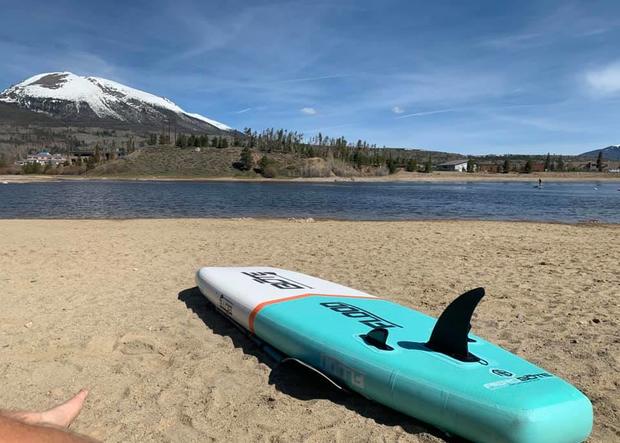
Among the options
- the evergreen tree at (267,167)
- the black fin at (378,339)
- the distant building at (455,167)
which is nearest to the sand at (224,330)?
the black fin at (378,339)

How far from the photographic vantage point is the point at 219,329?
5098mm

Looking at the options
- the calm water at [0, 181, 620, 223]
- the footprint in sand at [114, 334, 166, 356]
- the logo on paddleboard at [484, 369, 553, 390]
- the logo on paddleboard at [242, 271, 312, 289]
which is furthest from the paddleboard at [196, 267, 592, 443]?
the calm water at [0, 181, 620, 223]

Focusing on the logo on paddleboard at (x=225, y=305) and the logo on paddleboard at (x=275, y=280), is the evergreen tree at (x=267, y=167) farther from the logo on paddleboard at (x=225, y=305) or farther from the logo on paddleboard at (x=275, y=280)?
the logo on paddleboard at (x=225, y=305)

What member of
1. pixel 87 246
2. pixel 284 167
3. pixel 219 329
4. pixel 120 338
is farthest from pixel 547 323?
pixel 284 167

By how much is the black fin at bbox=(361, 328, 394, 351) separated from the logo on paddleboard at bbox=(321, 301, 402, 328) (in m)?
0.45

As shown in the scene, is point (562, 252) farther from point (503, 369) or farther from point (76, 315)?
point (76, 315)

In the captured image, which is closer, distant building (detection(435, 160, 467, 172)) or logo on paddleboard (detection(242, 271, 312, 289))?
logo on paddleboard (detection(242, 271, 312, 289))

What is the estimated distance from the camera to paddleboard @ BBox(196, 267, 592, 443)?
9.10 feet

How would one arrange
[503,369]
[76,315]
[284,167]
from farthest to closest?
[284,167] → [76,315] → [503,369]

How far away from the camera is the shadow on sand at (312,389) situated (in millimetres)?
3176

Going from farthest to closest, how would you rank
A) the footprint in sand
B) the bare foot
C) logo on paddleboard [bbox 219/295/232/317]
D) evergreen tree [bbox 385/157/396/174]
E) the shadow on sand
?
evergreen tree [bbox 385/157/396/174] → logo on paddleboard [bbox 219/295/232/317] → the footprint in sand → the shadow on sand → the bare foot

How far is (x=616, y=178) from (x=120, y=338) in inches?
6229

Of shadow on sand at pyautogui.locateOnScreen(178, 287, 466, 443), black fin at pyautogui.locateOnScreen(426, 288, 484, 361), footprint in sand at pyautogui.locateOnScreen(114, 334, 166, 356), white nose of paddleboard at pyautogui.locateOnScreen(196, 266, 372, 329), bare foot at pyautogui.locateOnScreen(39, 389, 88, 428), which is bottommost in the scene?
footprint in sand at pyautogui.locateOnScreen(114, 334, 166, 356)

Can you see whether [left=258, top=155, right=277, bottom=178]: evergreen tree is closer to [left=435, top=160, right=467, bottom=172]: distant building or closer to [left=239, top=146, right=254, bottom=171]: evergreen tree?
[left=239, top=146, right=254, bottom=171]: evergreen tree
